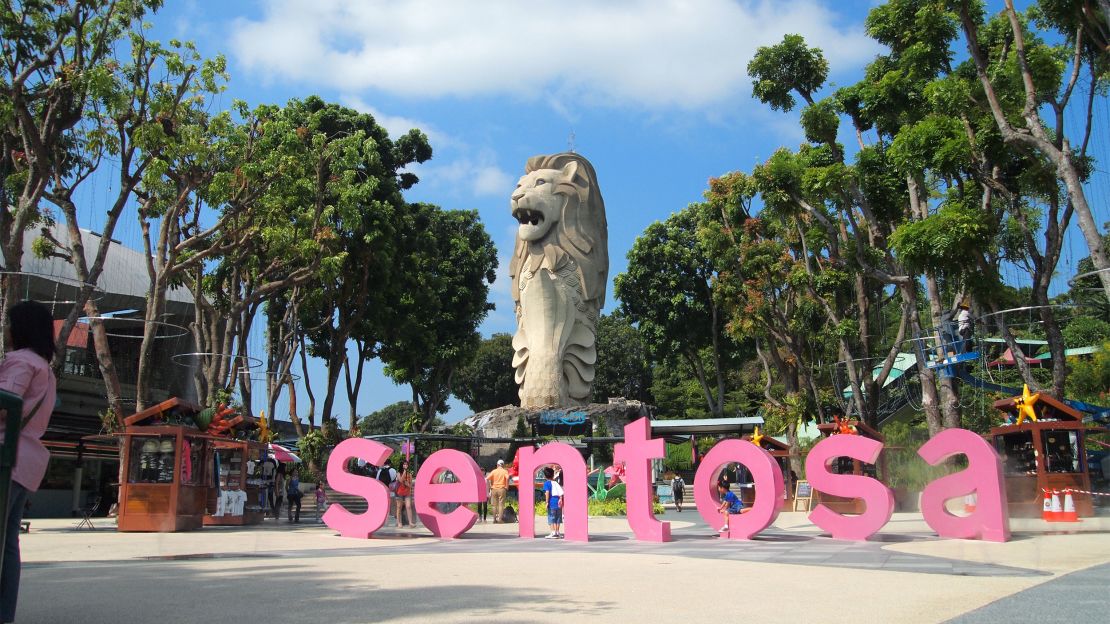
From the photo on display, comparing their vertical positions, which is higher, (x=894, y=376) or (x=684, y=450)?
(x=894, y=376)

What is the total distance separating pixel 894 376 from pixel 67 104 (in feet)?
132

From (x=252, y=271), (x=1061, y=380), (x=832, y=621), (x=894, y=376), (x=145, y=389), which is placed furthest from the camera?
(x=894, y=376)

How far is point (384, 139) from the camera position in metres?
34.6

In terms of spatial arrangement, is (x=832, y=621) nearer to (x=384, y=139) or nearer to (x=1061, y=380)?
(x=1061, y=380)

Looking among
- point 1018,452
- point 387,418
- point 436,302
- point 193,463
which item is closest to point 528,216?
point 436,302

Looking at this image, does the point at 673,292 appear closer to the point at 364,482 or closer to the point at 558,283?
the point at 558,283

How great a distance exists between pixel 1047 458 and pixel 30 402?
16.6 m

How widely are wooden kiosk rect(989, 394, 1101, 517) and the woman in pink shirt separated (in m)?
15.4

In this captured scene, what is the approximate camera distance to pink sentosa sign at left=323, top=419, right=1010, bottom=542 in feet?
41.1

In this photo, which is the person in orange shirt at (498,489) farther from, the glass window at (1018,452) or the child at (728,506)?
the glass window at (1018,452)

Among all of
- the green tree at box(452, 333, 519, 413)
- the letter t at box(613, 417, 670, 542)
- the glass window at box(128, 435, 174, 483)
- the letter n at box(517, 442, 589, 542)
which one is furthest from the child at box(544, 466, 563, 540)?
the green tree at box(452, 333, 519, 413)

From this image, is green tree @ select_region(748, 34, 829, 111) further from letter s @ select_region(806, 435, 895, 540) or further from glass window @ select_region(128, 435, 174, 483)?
glass window @ select_region(128, 435, 174, 483)

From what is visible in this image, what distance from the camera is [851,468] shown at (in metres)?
21.9

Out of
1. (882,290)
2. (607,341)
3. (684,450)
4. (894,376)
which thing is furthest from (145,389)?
(607,341)
